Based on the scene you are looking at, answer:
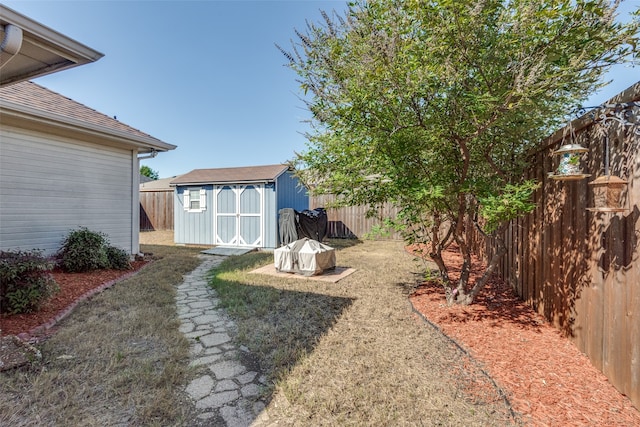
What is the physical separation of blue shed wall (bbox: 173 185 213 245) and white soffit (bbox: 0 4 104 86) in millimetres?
7612

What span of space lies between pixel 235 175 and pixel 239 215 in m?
1.47

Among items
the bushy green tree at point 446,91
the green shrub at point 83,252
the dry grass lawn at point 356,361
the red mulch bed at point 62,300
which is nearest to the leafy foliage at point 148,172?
the green shrub at point 83,252

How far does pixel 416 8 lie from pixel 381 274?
4.57 m

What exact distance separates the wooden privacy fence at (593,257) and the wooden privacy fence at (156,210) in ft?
52.0

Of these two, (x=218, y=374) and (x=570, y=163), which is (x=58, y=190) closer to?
(x=218, y=374)

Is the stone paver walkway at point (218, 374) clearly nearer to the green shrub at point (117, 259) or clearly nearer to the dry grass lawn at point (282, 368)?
the dry grass lawn at point (282, 368)

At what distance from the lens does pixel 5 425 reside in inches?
68.4

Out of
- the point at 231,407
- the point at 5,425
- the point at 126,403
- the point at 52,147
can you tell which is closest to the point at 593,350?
the point at 231,407

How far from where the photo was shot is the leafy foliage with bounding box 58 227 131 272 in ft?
17.9

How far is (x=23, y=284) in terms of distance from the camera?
3.43 metres

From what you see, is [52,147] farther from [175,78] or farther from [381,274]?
[381,274]

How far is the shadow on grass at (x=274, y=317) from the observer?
2.65m

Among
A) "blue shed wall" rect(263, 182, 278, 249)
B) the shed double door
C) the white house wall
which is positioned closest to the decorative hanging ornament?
the white house wall

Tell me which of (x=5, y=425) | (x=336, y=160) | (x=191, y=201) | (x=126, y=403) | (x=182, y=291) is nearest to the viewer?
(x=5, y=425)
